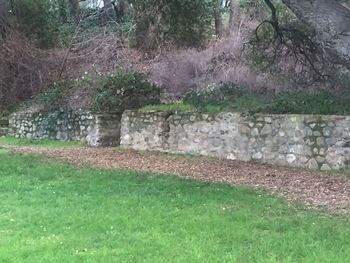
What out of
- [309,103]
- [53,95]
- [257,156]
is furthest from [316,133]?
[53,95]

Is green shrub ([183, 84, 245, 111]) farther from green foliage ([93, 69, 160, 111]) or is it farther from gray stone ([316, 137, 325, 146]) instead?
gray stone ([316, 137, 325, 146])

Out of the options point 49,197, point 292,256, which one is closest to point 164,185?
point 49,197

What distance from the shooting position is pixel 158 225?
6539mm

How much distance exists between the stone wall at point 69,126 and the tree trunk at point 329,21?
364 inches

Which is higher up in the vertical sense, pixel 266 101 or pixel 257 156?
pixel 266 101

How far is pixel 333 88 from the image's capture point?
1236 cm

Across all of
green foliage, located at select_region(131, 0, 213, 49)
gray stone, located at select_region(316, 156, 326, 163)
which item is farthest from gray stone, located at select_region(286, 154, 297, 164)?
green foliage, located at select_region(131, 0, 213, 49)

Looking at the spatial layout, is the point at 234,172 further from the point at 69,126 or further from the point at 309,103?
the point at 69,126

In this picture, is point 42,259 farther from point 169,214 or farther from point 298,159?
point 298,159

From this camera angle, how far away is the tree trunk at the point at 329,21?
794 centimetres

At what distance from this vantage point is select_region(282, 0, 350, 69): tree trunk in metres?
7.94

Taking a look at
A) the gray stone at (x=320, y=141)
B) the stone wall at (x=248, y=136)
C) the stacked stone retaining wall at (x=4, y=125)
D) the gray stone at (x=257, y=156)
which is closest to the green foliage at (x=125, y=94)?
the stone wall at (x=248, y=136)

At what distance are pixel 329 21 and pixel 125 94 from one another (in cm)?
945

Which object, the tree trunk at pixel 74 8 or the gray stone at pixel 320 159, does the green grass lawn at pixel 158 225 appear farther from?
the tree trunk at pixel 74 8
